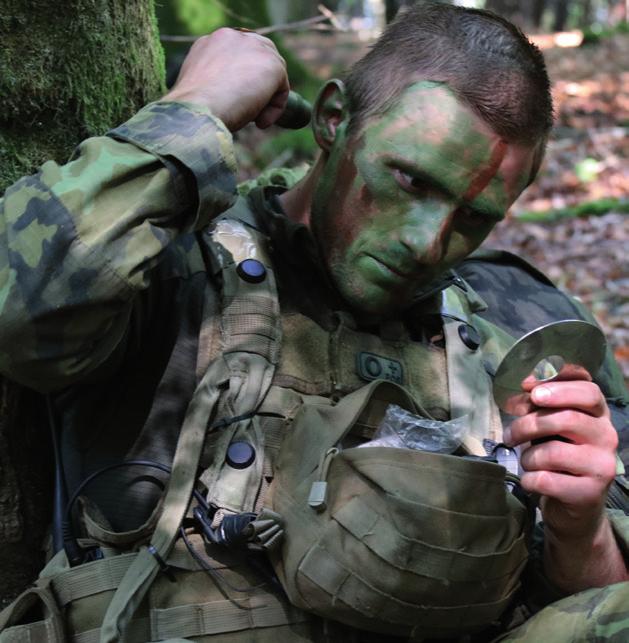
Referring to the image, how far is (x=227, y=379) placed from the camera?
6.80ft

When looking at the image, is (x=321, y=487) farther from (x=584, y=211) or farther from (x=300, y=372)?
(x=584, y=211)

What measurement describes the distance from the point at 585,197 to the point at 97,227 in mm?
8392

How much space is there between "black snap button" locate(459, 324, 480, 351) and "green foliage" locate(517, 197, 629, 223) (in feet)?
20.3

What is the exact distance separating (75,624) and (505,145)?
5.39ft

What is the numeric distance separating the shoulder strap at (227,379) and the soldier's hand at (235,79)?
0.35m

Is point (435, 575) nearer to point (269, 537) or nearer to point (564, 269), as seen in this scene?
point (269, 537)

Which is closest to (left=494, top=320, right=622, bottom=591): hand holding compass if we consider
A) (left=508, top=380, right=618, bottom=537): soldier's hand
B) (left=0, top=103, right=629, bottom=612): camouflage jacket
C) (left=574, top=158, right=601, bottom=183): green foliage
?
(left=508, top=380, right=618, bottom=537): soldier's hand

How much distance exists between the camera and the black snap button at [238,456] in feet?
6.59

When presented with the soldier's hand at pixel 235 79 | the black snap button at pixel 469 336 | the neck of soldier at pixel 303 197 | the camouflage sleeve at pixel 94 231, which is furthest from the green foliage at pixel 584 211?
the camouflage sleeve at pixel 94 231

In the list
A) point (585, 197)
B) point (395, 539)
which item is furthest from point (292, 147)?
point (395, 539)

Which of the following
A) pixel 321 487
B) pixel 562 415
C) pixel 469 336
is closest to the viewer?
pixel 321 487

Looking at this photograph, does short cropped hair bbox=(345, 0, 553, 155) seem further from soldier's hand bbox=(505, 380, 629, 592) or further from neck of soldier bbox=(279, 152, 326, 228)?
soldier's hand bbox=(505, 380, 629, 592)

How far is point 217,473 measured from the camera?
1999 mm

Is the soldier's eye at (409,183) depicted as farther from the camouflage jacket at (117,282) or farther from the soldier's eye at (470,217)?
the camouflage jacket at (117,282)
